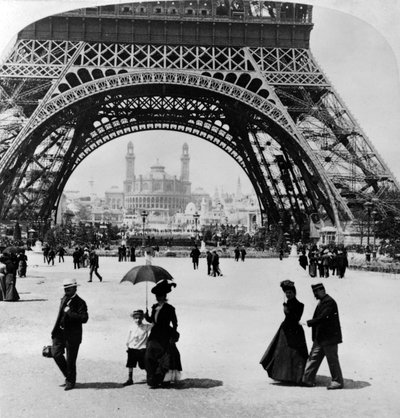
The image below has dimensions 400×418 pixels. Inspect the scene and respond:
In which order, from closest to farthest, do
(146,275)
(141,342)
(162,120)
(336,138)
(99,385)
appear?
(99,385) → (141,342) → (146,275) → (336,138) → (162,120)

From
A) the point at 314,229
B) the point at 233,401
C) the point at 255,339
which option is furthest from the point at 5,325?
the point at 314,229

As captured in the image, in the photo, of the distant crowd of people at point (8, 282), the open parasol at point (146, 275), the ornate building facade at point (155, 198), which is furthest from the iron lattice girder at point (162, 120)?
the open parasol at point (146, 275)

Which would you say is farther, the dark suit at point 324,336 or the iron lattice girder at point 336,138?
the iron lattice girder at point 336,138

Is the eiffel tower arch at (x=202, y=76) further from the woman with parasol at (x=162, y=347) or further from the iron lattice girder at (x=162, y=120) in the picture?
the woman with parasol at (x=162, y=347)

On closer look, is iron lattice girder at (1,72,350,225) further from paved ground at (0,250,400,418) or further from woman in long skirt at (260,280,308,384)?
woman in long skirt at (260,280,308,384)

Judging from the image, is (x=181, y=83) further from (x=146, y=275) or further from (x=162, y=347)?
(x=162, y=347)

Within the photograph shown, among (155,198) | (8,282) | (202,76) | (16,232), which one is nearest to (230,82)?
(202,76)
